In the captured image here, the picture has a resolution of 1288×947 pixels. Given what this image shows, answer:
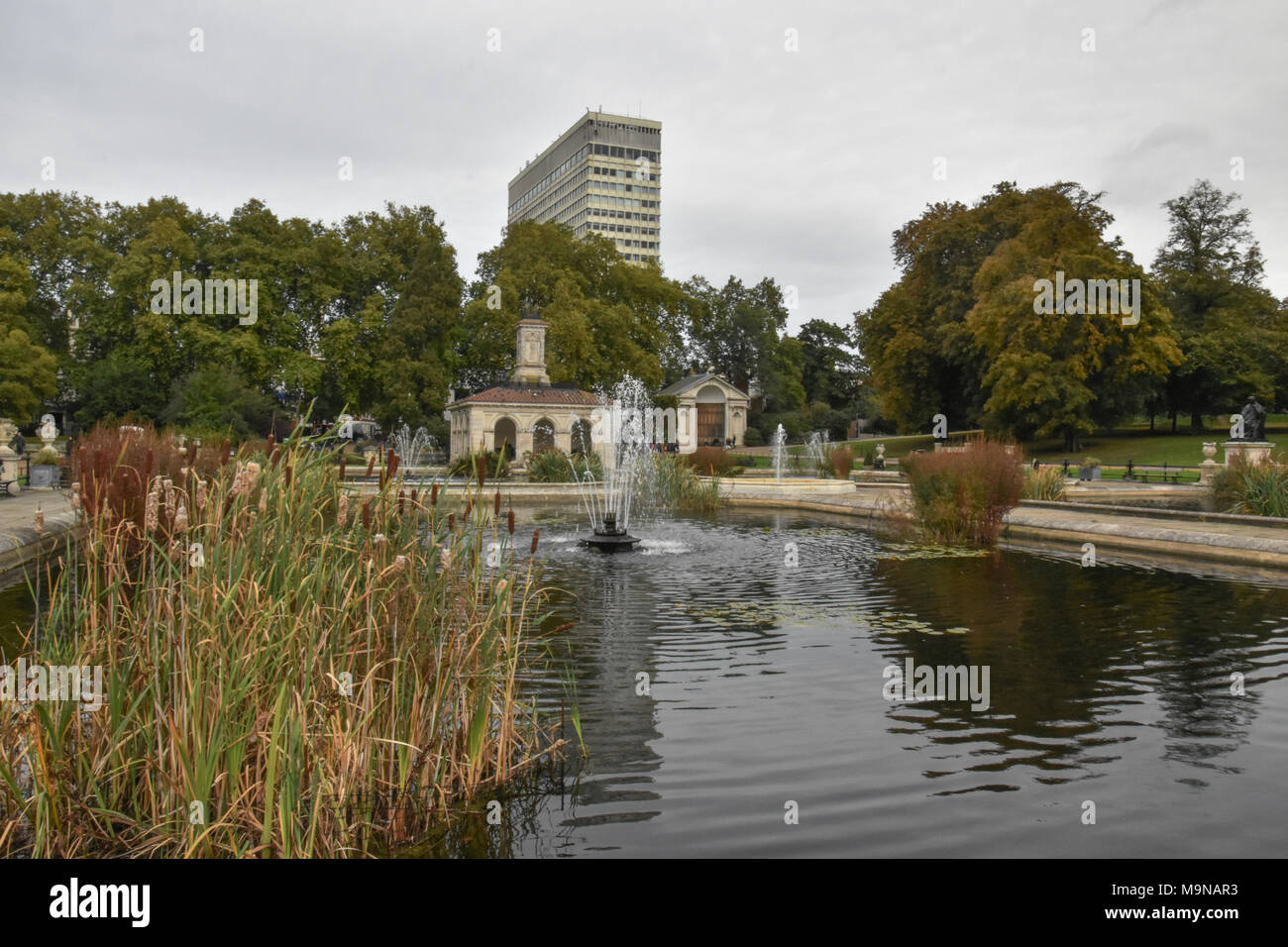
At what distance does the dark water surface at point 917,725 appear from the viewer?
439 centimetres

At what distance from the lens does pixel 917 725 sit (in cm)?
606

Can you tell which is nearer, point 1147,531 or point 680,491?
point 1147,531

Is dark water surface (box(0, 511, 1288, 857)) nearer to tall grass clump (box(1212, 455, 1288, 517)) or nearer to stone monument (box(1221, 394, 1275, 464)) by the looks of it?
tall grass clump (box(1212, 455, 1288, 517))

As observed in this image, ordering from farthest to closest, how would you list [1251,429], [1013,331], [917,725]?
[1013,331] < [1251,429] < [917,725]

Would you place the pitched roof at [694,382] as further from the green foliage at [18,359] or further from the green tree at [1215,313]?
the green foliage at [18,359]

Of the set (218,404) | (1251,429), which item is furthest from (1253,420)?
(218,404)

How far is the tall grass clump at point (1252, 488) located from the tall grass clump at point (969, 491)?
510 centimetres

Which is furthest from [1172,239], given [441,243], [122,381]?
[122,381]

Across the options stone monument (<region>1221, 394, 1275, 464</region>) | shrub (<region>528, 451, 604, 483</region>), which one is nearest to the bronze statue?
stone monument (<region>1221, 394, 1275, 464</region>)

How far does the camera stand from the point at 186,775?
12.1 feet

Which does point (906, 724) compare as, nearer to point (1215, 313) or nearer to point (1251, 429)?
point (1251, 429)

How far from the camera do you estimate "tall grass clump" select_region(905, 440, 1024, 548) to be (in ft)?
50.3

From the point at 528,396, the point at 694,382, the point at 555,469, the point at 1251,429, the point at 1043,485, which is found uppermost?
the point at 694,382

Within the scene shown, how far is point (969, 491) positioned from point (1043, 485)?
794 centimetres
